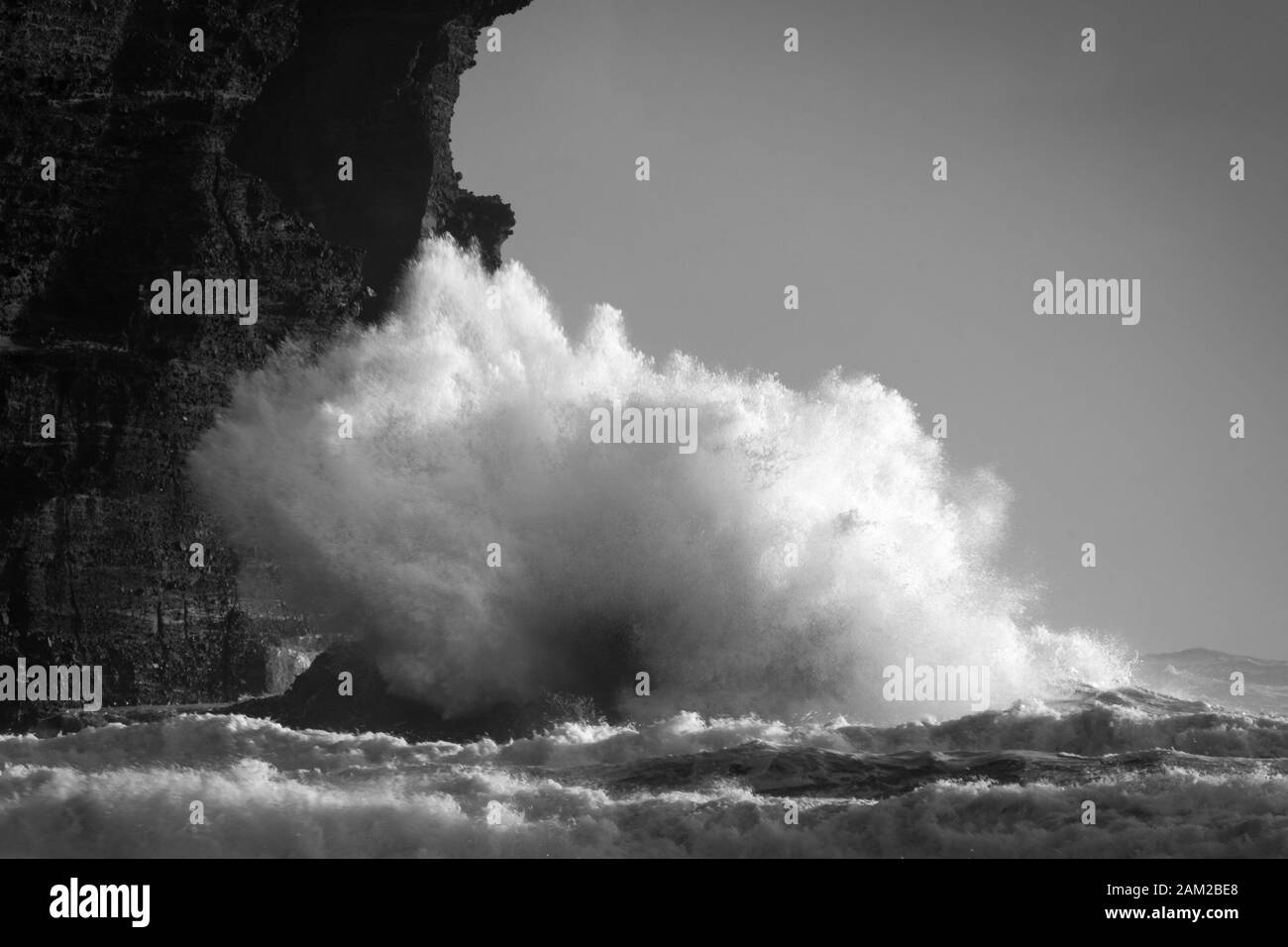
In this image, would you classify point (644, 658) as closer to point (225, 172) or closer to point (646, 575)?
point (646, 575)

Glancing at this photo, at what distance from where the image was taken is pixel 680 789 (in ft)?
107

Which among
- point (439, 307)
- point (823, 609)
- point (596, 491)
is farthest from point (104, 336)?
point (823, 609)

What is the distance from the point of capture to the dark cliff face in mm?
46062

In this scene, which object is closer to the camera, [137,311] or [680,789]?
[680,789]

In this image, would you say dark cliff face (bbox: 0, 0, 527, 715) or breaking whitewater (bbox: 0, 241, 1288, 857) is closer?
breaking whitewater (bbox: 0, 241, 1288, 857)

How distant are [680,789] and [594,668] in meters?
10.7

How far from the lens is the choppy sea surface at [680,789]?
29516 millimetres

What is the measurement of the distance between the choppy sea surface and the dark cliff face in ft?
25.9

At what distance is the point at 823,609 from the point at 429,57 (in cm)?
1677

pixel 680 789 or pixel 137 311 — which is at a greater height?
pixel 137 311

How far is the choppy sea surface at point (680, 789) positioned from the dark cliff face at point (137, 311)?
25.9 ft

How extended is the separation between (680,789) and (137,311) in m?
20.1

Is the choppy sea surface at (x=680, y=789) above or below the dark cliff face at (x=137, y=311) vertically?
below

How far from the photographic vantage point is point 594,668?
4325cm
